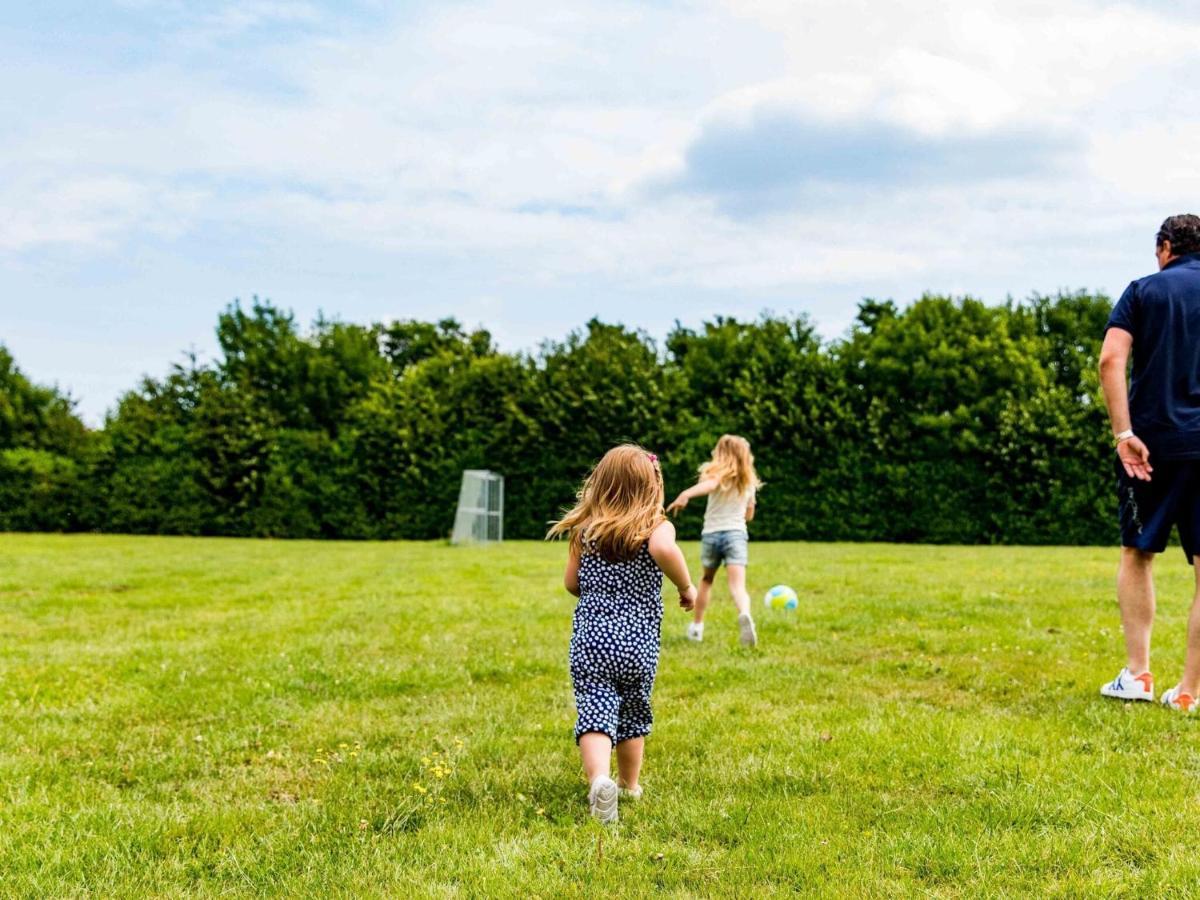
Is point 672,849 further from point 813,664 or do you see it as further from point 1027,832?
point 813,664

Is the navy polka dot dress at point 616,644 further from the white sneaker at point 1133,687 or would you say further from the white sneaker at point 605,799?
the white sneaker at point 1133,687

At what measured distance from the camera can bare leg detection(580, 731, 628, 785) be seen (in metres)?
3.94

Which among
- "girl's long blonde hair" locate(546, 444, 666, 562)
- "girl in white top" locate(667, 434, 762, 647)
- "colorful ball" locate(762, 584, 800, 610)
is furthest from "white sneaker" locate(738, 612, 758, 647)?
"girl's long blonde hair" locate(546, 444, 666, 562)

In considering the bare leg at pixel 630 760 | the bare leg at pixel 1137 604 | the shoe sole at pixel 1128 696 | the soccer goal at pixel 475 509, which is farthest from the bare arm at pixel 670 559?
the soccer goal at pixel 475 509

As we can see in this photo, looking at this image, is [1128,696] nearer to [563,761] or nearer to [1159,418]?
[1159,418]

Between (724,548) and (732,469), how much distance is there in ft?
2.28

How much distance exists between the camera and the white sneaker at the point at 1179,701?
5.30 meters

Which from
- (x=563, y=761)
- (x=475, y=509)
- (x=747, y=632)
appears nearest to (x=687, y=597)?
(x=563, y=761)

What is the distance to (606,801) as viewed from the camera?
3830 mm

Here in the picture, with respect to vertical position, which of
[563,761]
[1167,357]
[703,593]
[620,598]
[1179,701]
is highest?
[1167,357]

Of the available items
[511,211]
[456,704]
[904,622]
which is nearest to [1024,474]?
[511,211]

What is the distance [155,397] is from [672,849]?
36.8 meters

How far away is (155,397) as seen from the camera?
3597cm

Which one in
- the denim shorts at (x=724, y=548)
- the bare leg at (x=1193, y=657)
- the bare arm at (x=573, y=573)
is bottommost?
the bare leg at (x=1193, y=657)
